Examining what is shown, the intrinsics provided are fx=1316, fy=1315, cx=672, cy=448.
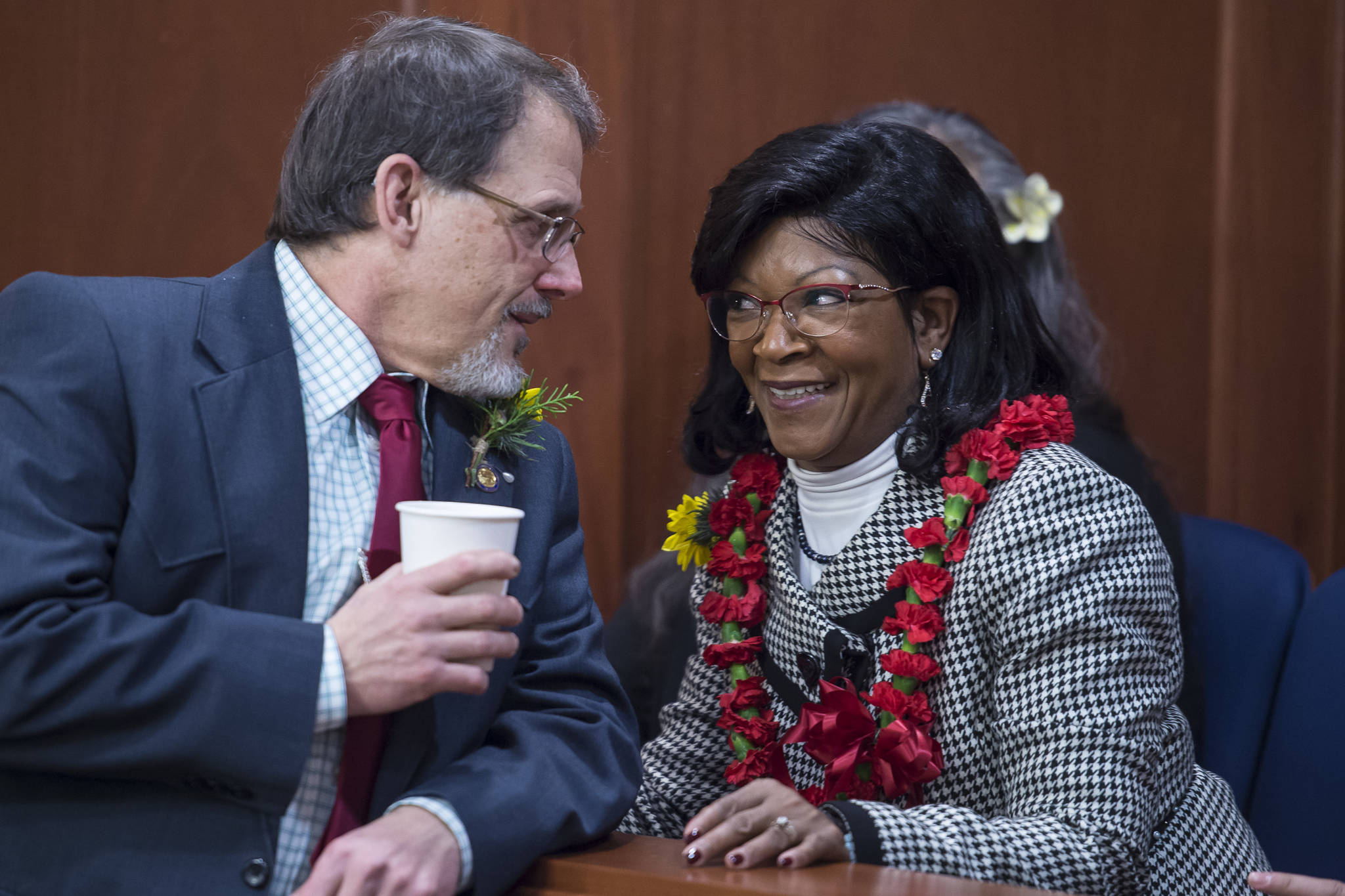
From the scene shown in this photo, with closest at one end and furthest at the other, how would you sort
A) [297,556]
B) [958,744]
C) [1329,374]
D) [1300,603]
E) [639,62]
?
[297,556] < [958,744] < [1300,603] < [639,62] < [1329,374]

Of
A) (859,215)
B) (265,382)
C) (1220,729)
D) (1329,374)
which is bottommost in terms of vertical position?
(1220,729)

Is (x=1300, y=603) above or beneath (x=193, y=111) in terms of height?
beneath

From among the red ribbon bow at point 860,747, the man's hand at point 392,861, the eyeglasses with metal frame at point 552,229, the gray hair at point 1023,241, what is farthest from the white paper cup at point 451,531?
the gray hair at point 1023,241

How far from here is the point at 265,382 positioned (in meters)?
1.65

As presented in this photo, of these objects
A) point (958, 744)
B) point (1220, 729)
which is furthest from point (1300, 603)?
point (958, 744)

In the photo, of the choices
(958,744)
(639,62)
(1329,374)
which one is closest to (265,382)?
(958,744)

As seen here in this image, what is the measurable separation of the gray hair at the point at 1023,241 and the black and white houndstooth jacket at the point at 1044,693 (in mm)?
1261

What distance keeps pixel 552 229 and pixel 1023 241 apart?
181cm

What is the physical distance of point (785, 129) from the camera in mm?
3326

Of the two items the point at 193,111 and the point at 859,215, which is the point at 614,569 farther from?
the point at 193,111

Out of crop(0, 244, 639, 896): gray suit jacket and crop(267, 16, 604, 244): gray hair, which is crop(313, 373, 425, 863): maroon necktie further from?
crop(267, 16, 604, 244): gray hair

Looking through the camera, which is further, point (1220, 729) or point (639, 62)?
point (639, 62)

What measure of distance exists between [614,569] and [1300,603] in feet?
4.78

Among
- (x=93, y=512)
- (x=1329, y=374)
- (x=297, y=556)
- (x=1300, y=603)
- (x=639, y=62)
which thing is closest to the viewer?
(x=93, y=512)
